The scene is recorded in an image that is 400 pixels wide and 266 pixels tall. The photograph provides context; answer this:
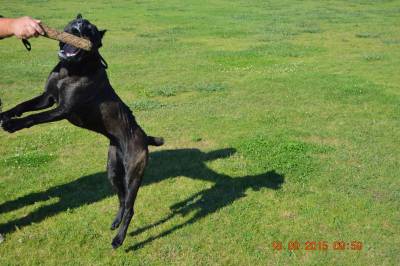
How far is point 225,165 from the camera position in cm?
841

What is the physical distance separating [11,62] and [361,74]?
41.6 ft

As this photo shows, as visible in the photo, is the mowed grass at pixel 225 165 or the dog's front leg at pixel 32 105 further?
the mowed grass at pixel 225 165

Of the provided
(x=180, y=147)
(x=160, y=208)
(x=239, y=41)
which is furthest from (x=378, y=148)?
(x=239, y=41)

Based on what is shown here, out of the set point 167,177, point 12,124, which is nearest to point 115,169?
point 12,124

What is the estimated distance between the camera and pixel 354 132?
10.1 m

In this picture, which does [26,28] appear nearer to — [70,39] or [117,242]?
[70,39]

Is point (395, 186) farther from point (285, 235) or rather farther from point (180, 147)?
point (180, 147)

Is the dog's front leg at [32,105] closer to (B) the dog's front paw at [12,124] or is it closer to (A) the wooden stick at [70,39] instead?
(B) the dog's front paw at [12,124]

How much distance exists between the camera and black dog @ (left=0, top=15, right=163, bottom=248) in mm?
4996

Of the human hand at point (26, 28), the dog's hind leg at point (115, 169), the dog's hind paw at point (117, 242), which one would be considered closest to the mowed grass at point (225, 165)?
the dog's hind paw at point (117, 242)

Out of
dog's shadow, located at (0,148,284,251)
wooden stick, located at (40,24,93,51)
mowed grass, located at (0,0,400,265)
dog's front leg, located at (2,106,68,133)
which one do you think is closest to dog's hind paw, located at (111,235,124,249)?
mowed grass, located at (0,0,400,265)

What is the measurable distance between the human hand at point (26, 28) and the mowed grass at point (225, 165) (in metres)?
2.81

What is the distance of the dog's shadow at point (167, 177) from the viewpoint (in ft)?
22.1

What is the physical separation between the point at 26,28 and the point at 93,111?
134 cm
